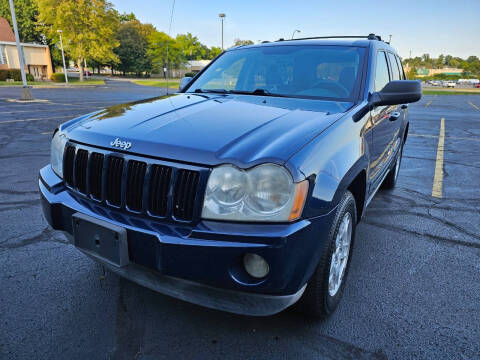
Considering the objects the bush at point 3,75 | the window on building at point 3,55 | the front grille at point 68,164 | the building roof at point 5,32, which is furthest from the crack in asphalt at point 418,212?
the building roof at point 5,32

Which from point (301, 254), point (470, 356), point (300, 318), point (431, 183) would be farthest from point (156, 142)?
point (431, 183)

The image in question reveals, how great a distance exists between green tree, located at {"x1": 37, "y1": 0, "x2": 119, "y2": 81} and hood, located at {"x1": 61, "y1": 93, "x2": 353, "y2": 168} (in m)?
48.6

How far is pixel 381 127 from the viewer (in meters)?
3.10

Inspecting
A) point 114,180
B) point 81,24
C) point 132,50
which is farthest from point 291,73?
point 132,50

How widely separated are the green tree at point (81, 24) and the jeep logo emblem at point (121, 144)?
49063 mm

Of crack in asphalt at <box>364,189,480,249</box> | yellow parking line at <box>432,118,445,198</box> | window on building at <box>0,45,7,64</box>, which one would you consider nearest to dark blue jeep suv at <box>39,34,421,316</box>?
crack in asphalt at <box>364,189,480,249</box>

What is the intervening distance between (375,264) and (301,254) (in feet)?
5.06

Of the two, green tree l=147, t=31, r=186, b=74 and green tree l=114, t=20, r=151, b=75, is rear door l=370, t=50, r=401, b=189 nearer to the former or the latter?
green tree l=147, t=31, r=186, b=74

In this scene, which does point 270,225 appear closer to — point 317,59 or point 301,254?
point 301,254

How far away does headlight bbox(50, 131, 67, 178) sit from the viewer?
2.41 meters

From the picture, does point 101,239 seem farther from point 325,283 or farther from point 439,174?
point 439,174

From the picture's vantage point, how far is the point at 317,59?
317cm

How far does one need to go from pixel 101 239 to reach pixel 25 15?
65703 millimetres

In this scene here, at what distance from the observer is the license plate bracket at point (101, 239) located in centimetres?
187
